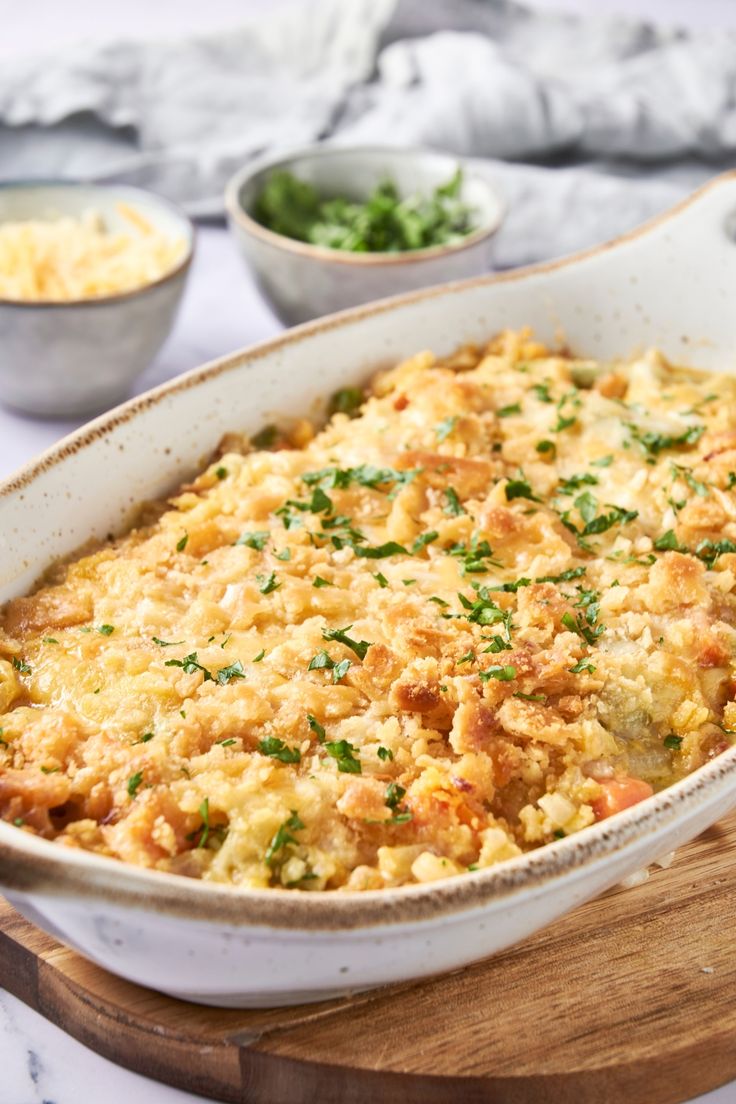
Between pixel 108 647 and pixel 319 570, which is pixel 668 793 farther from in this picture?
pixel 108 647

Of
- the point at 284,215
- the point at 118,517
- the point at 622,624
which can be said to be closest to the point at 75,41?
the point at 284,215

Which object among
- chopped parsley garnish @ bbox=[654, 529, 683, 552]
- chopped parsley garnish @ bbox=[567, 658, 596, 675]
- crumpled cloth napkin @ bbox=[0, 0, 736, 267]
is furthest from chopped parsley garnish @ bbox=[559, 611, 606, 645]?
crumpled cloth napkin @ bbox=[0, 0, 736, 267]

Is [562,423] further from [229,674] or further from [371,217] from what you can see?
[371,217]

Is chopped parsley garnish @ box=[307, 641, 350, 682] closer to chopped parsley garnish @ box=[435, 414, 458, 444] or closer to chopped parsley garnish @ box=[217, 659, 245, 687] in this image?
chopped parsley garnish @ box=[217, 659, 245, 687]

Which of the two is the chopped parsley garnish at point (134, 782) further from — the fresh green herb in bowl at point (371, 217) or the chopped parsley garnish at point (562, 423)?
the fresh green herb in bowl at point (371, 217)

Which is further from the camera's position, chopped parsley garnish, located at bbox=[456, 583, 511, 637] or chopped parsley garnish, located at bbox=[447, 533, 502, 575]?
chopped parsley garnish, located at bbox=[447, 533, 502, 575]

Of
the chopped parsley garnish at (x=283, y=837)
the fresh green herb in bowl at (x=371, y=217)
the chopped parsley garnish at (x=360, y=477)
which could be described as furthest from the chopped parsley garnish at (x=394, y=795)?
the fresh green herb in bowl at (x=371, y=217)
